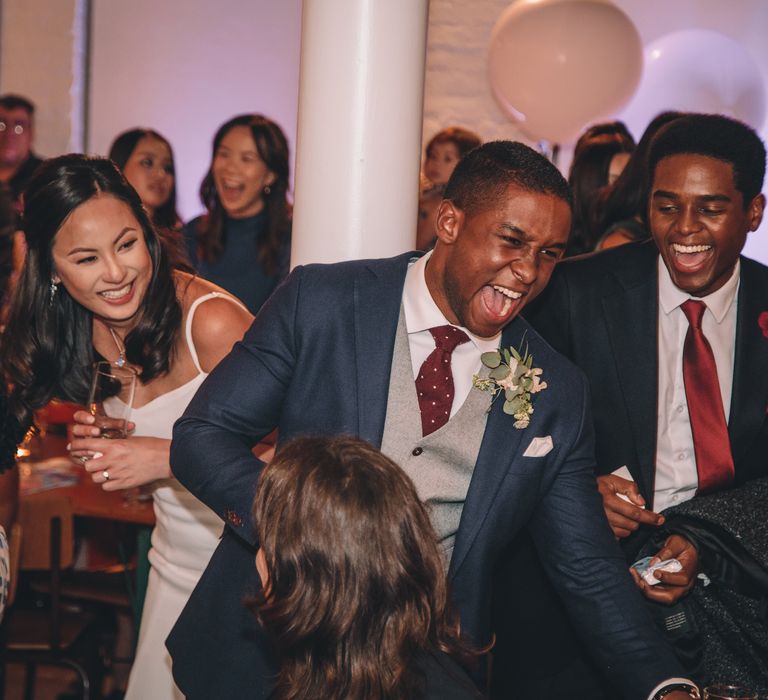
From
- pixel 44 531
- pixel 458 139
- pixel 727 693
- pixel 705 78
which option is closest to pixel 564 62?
pixel 458 139

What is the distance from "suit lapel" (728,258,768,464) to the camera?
7.98 ft

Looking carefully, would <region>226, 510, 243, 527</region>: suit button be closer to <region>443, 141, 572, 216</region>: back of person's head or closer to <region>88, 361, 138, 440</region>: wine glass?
<region>88, 361, 138, 440</region>: wine glass

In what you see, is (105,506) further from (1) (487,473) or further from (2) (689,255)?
(2) (689,255)

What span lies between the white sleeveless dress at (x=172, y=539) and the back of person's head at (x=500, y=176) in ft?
2.86

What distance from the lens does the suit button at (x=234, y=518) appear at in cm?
193

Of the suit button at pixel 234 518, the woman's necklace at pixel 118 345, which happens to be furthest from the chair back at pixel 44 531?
the suit button at pixel 234 518

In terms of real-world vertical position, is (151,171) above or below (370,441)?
above

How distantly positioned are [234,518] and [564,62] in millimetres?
3596

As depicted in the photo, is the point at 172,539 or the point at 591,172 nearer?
the point at 172,539

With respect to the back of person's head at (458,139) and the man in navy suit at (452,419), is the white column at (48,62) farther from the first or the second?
the man in navy suit at (452,419)

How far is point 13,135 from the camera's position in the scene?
6164 mm

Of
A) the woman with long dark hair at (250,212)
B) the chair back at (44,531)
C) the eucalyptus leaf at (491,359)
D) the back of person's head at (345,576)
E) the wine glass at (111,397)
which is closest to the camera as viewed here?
the back of person's head at (345,576)

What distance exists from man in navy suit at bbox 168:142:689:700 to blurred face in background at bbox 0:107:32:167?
4.60m

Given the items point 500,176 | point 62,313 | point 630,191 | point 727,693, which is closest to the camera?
point 727,693
